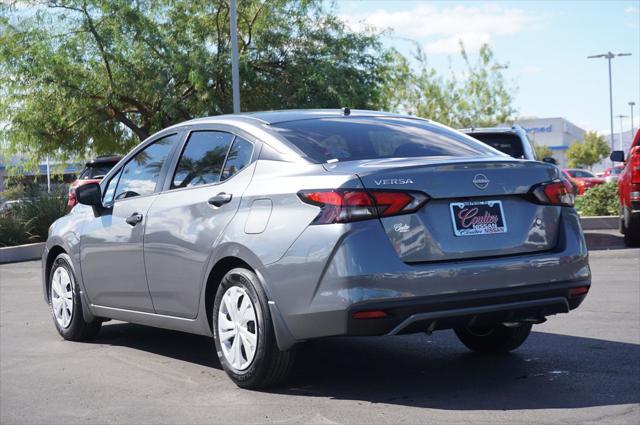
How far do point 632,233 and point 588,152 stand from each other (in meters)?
90.0

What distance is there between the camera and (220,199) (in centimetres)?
595

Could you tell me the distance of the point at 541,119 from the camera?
396ft

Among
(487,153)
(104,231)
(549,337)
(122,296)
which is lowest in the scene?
(549,337)

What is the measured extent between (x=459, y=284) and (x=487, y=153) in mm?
1273

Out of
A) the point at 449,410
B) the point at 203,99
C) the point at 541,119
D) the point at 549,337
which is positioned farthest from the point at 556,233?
the point at 541,119

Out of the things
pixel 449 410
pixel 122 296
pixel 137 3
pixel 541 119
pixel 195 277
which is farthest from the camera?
pixel 541 119

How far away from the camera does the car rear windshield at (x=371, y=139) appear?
5797 mm

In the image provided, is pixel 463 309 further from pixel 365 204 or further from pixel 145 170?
pixel 145 170

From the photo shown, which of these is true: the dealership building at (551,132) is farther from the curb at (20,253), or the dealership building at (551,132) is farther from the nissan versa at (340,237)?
the nissan versa at (340,237)

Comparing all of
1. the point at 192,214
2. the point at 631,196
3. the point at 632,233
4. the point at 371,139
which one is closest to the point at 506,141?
the point at 631,196

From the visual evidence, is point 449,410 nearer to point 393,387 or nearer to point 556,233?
point 393,387

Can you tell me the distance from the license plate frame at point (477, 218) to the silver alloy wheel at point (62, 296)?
3.72 meters

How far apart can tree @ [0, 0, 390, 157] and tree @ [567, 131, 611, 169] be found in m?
77.3

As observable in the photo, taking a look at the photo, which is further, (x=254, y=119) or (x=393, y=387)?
(x=254, y=119)
